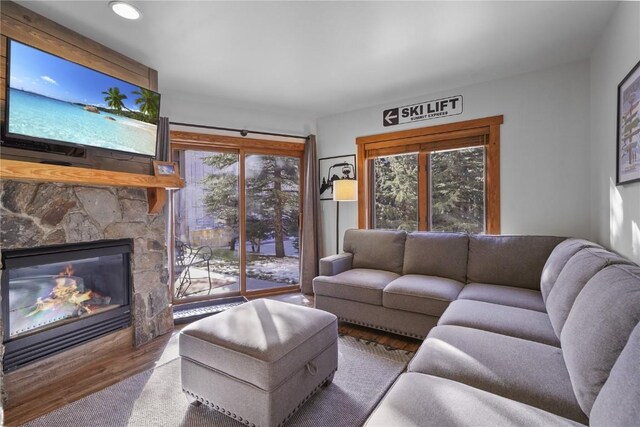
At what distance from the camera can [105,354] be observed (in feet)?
7.66

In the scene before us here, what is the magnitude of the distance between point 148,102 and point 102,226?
3.47 ft

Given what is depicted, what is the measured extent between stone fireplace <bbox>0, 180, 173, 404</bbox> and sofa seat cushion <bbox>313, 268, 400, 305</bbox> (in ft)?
4.93

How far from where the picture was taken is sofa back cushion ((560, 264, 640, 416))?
0.94 metres

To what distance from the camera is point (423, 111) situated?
3396 mm

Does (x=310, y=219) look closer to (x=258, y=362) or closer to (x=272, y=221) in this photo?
(x=272, y=221)

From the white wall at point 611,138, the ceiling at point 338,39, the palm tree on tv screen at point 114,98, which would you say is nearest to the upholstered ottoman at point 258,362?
the palm tree on tv screen at point 114,98

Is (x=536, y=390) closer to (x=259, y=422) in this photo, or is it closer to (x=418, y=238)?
(x=259, y=422)

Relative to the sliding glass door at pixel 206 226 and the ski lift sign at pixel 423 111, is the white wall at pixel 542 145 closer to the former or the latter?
the ski lift sign at pixel 423 111

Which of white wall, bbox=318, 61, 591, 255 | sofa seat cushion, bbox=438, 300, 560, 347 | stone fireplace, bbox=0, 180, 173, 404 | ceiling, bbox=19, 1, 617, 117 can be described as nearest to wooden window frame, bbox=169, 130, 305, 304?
ceiling, bbox=19, 1, 617, 117

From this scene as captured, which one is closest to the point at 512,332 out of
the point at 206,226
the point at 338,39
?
the point at 338,39

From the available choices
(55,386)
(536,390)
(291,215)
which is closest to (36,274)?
(55,386)

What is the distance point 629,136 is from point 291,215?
3.31 meters

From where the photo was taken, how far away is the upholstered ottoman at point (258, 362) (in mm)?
1442

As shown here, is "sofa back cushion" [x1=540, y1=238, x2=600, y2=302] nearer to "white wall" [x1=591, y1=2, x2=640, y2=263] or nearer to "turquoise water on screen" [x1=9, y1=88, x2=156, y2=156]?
"white wall" [x1=591, y1=2, x2=640, y2=263]
